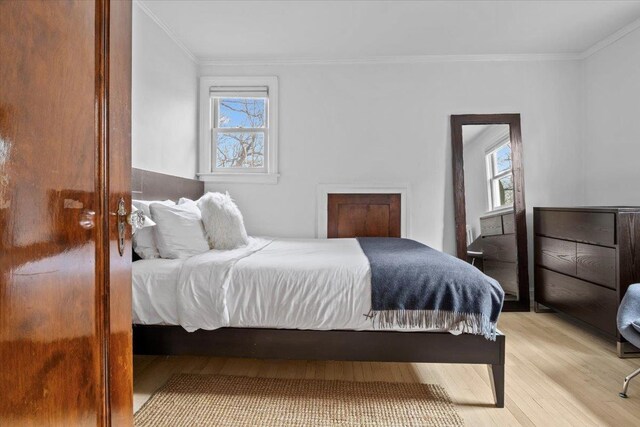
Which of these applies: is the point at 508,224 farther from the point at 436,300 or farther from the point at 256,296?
the point at 256,296

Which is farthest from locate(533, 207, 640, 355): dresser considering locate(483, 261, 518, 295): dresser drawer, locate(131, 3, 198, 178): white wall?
locate(131, 3, 198, 178): white wall

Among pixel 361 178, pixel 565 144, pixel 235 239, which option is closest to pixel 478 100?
pixel 565 144

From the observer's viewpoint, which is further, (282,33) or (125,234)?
(282,33)

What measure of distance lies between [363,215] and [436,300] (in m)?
2.10

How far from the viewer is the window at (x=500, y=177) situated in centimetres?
369

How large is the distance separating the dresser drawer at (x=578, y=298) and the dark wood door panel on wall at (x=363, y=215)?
1414 millimetres

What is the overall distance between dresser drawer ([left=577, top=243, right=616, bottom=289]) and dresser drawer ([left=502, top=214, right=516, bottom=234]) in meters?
0.79

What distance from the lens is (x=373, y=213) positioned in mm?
3850

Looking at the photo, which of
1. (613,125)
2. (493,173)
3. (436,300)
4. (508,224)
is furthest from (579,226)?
(436,300)

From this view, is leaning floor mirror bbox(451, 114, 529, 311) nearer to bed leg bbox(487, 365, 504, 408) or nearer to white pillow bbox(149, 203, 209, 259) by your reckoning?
bed leg bbox(487, 365, 504, 408)

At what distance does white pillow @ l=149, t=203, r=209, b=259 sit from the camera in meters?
2.21

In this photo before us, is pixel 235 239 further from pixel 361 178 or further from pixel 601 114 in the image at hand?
pixel 601 114

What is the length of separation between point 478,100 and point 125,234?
12.4ft

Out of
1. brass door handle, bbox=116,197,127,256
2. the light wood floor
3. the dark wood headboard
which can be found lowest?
the light wood floor
